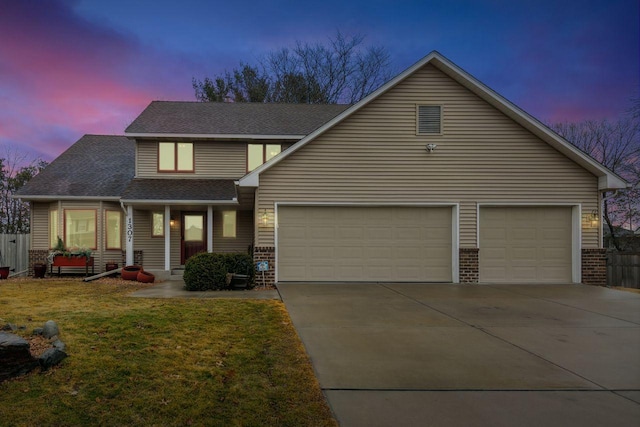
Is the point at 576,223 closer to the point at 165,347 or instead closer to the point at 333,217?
the point at 333,217

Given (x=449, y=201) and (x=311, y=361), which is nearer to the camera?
(x=311, y=361)

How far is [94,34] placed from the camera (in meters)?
15.5

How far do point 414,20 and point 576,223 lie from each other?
49.8 ft

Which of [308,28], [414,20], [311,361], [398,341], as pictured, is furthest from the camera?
[308,28]

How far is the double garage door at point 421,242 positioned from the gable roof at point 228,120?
5.02 metres

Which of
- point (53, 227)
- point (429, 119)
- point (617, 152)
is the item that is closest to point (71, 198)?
point (53, 227)

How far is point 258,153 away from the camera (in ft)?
51.5

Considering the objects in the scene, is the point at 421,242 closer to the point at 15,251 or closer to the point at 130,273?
the point at 130,273

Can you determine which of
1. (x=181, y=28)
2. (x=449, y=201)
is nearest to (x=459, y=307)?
(x=449, y=201)

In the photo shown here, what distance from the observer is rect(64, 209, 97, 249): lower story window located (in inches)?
577

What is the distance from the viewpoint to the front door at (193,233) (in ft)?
50.2

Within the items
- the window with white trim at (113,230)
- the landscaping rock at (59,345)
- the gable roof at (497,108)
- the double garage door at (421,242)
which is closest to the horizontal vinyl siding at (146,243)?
the window with white trim at (113,230)

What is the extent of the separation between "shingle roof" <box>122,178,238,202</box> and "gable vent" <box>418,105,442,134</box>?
21.0 feet

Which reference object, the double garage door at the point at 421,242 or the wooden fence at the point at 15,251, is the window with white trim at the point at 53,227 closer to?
the wooden fence at the point at 15,251
